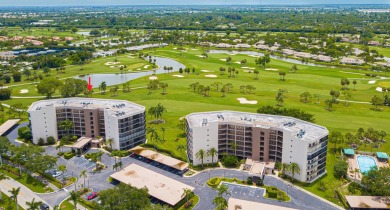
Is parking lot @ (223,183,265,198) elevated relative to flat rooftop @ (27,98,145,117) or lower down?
lower down

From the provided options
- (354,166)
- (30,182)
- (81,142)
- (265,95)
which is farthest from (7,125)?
(354,166)

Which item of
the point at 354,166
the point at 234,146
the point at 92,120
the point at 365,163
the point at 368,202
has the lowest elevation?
the point at 368,202

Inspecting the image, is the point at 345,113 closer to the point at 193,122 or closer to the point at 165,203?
the point at 193,122

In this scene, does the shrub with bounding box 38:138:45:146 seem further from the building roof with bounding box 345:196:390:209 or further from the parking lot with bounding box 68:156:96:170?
the building roof with bounding box 345:196:390:209

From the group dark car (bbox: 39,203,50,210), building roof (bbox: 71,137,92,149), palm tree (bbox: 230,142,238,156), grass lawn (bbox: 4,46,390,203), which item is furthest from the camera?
grass lawn (bbox: 4,46,390,203)

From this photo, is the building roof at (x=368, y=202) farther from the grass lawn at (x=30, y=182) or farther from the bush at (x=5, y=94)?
the bush at (x=5, y=94)

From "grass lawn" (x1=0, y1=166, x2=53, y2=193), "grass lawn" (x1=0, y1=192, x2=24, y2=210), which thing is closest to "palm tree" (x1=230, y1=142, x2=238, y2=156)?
"grass lawn" (x1=0, y1=166, x2=53, y2=193)

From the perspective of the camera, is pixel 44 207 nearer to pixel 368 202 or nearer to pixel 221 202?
pixel 221 202
